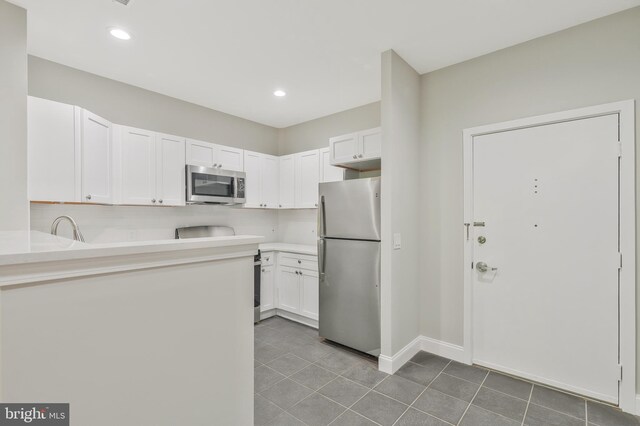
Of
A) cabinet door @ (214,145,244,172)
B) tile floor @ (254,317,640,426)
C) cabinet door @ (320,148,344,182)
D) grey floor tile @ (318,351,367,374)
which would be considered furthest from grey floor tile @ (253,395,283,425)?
cabinet door @ (214,145,244,172)

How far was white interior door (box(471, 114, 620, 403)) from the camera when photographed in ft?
7.07

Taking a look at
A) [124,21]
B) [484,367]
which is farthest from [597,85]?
[124,21]

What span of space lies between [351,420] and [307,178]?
2.91m

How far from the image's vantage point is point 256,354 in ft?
9.62

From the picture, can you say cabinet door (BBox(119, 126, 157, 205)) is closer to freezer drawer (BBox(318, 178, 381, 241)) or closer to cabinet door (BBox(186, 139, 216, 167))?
cabinet door (BBox(186, 139, 216, 167))

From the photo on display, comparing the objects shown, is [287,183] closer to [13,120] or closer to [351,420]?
[13,120]

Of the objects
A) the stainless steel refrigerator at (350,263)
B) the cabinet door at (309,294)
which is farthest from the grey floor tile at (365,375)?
the cabinet door at (309,294)

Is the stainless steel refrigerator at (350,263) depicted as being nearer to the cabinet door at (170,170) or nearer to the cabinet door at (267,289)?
the cabinet door at (267,289)

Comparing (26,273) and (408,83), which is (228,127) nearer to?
(408,83)

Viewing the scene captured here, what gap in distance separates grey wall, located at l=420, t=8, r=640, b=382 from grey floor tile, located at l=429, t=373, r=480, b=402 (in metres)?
0.43

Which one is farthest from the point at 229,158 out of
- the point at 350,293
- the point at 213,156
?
the point at 350,293

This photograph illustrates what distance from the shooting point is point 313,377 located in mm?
2525

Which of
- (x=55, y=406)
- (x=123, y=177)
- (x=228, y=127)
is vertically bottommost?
(x=55, y=406)

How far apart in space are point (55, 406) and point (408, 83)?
3144 mm
